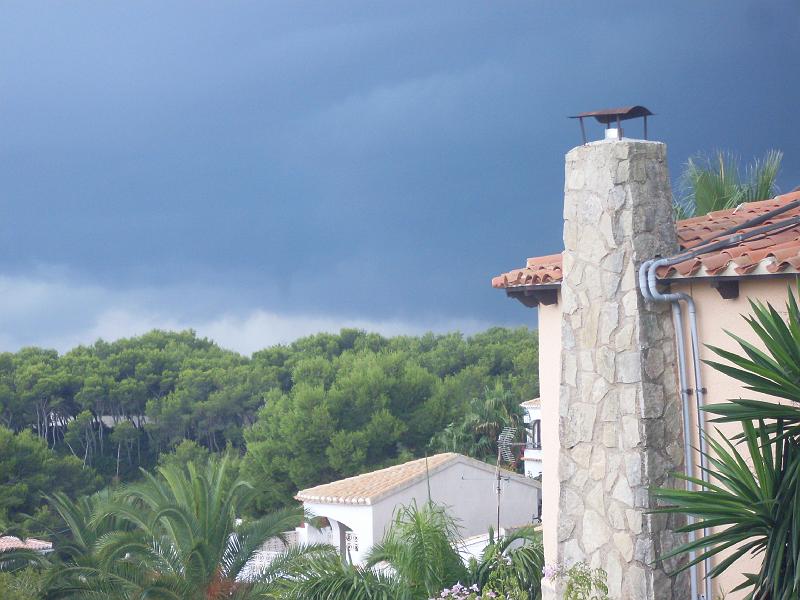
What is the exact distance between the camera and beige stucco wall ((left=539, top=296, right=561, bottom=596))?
10.6 metres

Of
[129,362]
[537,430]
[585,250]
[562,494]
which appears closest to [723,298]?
[585,250]

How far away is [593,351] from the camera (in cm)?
895

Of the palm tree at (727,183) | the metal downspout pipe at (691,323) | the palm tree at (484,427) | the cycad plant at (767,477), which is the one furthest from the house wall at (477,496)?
the cycad plant at (767,477)

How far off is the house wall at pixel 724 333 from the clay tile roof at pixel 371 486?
18.5 m

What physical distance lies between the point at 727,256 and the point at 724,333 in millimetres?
705

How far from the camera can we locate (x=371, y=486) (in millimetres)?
28250

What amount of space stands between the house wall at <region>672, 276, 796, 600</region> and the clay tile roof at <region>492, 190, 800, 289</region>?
241 mm

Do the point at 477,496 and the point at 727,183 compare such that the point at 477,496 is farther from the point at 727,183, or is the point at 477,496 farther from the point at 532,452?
the point at 727,183

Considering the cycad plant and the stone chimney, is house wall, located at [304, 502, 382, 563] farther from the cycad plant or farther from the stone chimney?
the cycad plant

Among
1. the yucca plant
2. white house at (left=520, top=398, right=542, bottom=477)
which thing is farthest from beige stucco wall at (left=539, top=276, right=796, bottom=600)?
white house at (left=520, top=398, right=542, bottom=477)

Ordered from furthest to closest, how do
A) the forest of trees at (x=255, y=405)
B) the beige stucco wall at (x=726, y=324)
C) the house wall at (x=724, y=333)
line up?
the forest of trees at (x=255, y=405)
the house wall at (x=724, y=333)
the beige stucco wall at (x=726, y=324)

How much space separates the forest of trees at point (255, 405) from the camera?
43.8m

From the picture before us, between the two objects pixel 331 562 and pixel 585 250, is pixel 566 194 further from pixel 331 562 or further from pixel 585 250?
pixel 331 562

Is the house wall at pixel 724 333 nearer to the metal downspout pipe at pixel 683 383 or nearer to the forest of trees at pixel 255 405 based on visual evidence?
the metal downspout pipe at pixel 683 383
